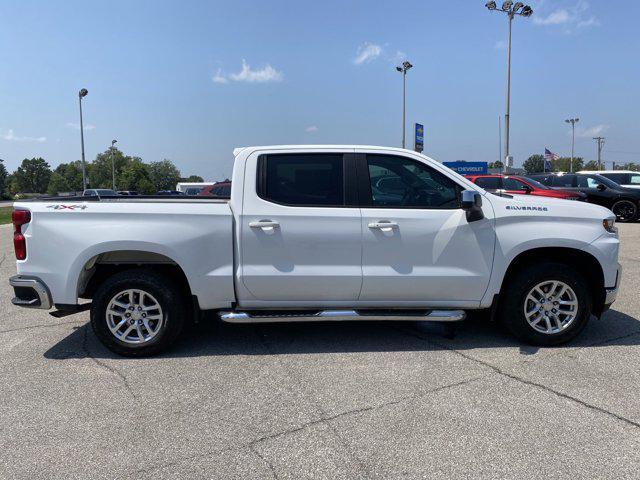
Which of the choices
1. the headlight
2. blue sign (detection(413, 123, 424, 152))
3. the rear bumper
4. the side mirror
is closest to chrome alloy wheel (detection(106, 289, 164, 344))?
the rear bumper

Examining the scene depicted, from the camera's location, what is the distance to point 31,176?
132 meters

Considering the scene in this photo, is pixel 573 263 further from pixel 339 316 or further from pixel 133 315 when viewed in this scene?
pixel 133 315

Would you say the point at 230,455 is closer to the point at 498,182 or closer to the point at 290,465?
the point at 290,465

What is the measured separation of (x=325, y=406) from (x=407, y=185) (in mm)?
2171

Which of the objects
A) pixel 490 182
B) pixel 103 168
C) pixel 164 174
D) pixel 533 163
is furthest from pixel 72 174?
pixel 490 182

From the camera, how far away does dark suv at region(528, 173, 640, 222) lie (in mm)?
16375

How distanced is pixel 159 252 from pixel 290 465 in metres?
2.30

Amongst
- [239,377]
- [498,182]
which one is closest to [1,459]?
[239,377]

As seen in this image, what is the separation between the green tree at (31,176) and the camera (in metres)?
132

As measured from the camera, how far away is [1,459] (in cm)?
295

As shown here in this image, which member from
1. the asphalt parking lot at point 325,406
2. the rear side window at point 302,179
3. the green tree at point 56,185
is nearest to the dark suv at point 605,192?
the asphalt parking lot at point 325,406

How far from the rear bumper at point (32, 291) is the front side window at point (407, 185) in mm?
3052

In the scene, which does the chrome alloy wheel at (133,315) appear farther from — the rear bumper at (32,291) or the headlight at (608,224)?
the headlight at (608,224)

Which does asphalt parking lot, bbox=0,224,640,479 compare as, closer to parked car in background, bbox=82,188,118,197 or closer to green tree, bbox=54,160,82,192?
parked car in background, bbox=82,188,118,197
